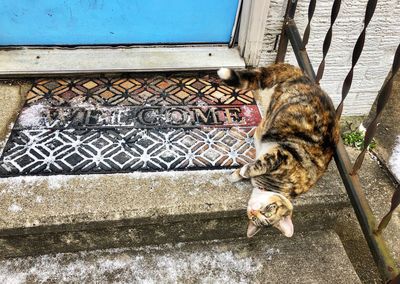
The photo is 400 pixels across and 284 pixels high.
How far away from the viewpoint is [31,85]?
2570 millimetres

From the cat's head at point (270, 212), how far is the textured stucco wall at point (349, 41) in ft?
3.81

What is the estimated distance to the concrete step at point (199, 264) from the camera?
6.40ft

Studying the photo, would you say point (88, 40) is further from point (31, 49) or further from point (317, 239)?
point (317, 239)

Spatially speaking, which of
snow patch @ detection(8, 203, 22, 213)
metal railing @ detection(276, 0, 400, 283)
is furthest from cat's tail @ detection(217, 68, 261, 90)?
snow patch @ detection(8, 203, 22, 213)

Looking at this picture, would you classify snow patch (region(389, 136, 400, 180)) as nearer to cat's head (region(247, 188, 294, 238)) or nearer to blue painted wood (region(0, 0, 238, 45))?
cat's head (region(247, 188, 294, 238))

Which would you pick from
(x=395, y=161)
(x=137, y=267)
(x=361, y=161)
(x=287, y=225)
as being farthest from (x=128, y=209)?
(x=395, y=161)

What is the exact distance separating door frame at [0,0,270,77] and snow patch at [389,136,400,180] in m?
1.20

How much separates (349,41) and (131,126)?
1.58m

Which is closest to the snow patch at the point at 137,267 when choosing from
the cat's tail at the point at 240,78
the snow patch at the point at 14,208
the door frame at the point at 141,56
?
the snow patch at the point at 14,208

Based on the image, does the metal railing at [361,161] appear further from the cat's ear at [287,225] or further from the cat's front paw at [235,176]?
the cat's front paw at [235,176]

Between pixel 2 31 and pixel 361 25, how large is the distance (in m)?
2.39

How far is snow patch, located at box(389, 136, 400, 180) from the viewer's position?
106 inches

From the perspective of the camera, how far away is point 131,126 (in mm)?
2355

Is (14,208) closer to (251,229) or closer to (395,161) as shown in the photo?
(251,229)
